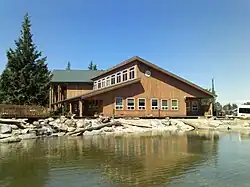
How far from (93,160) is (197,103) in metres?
31.0

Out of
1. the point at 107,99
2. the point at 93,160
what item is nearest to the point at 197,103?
the point at 107,99

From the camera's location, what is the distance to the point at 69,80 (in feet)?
151

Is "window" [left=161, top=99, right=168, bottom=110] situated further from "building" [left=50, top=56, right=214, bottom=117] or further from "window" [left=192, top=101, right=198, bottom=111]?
"window" [left=192, top=101, right=198, bottom=111]

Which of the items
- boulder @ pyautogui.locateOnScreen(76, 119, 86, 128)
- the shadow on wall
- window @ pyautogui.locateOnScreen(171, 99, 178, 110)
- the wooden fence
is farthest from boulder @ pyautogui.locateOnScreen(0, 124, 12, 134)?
window @ pyautogui.locateOnScreen(171, 99, 178, 110)

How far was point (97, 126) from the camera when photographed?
30688mm

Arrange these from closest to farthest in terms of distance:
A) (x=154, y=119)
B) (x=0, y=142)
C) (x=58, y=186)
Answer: (x=58, y=186)
(x=0, y=142)
(x=154, y=119)

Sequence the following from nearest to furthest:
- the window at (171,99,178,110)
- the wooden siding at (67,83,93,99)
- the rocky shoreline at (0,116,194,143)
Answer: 1. the rocky shoreline at (0,116,194,143)
2. the window at (171,99,178,110)
3. the wooden siding at (67,83,93,99)

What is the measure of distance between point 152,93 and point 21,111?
54.4 feet

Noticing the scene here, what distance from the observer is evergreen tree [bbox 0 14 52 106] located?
43.8 meters

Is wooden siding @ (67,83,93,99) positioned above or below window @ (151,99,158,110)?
above

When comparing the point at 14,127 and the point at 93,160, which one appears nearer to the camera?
the point at 93,160

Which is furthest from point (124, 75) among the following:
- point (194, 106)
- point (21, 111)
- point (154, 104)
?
point (21, 111)

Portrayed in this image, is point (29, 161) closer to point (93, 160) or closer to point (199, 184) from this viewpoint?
point (93, 160)

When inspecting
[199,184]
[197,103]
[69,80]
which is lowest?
[199,184]
